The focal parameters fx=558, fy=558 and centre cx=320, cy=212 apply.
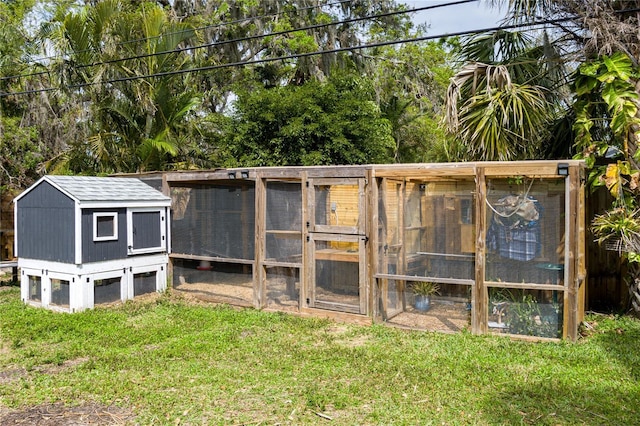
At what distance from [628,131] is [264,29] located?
10824 millimetres

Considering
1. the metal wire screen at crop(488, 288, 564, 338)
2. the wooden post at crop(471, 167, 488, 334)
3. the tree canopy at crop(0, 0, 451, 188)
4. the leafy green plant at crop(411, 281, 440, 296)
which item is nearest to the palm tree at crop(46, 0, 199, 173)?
the tree canopy at crop(0, 0, 451, 188)

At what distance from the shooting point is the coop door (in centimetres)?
820

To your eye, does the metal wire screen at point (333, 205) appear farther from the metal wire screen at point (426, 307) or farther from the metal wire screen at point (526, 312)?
the metal wire screen at point (526, 312)

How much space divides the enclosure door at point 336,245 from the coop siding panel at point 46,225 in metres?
3.26

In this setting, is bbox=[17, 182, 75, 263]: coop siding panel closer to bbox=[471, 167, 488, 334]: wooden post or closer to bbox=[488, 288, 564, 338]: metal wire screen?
bbox=[471, 167, 488, 334]: wooden post

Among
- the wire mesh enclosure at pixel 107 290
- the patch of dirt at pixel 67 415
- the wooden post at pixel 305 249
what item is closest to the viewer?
the patch of dirt at pixel 67 415

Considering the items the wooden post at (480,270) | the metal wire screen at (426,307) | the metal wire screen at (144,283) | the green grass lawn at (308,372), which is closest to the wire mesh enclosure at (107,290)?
the metal wire screen at (144,283)

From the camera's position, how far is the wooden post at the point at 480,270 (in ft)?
20.8

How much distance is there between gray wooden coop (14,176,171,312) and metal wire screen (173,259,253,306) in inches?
11.9

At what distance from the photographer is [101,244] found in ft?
25.5

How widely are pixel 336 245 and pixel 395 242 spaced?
79 cm

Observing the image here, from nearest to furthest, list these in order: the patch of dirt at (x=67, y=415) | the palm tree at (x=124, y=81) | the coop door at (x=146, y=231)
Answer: the patch of dirt at (x=67, y=415)
the coop door at (x=146, y=231)
the palm tree at (x=124, y=81)

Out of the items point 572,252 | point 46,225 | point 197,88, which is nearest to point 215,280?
point 46,225

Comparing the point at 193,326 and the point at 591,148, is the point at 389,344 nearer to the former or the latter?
the point at 193,326
